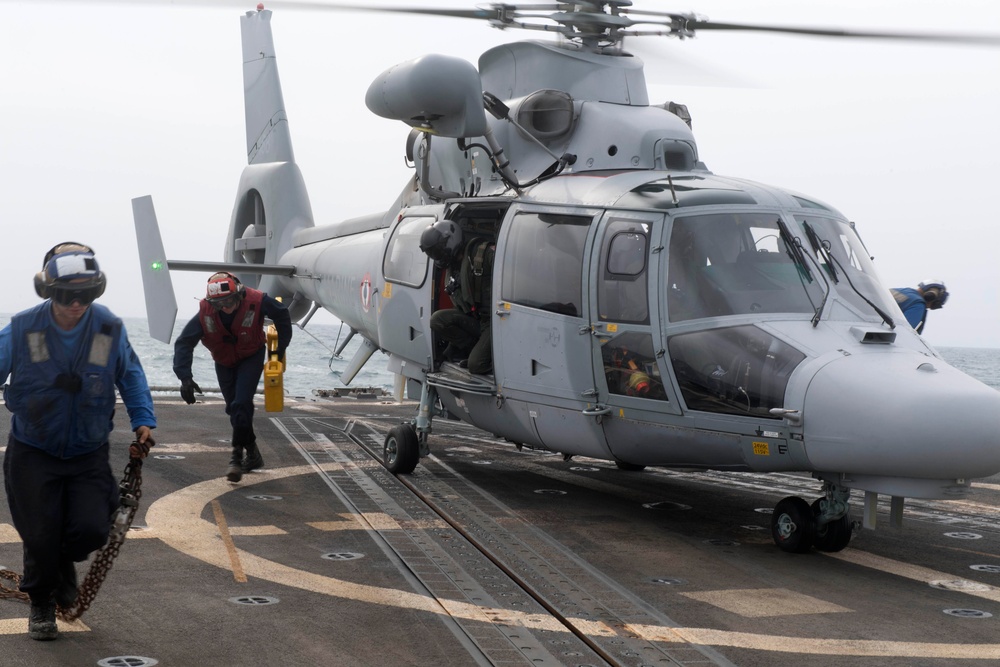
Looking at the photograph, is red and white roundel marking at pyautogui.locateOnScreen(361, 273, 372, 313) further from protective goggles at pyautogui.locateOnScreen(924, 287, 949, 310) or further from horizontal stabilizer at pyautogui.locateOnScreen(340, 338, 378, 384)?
protective goggles at pyautogui.locateOnScreen(924, 287, 949, 310)

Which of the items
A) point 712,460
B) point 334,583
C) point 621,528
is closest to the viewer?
point 334,583

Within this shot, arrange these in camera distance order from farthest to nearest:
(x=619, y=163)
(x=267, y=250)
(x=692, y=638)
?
(x=267, y=250)
(x=619, y=163)
(x=692, y=638)

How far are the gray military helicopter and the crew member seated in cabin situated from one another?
8 cm

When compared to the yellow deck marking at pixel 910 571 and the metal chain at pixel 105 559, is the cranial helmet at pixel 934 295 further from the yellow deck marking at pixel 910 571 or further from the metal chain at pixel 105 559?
the metal chain at pixel 105 559

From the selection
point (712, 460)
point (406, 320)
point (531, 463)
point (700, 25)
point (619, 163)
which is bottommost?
point (531, 463)

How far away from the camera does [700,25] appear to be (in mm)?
8906

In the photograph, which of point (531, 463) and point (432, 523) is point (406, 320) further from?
point (432, 523)

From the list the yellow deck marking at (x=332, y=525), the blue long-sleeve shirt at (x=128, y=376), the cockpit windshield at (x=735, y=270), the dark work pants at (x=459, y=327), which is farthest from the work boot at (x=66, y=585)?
the dark work pants at (x=459, y=327)

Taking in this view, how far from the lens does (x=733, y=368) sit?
22.2 ft

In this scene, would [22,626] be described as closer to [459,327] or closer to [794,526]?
[794,526]

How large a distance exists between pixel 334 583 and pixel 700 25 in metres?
5.50

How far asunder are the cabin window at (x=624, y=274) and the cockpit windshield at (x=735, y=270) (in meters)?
0.21

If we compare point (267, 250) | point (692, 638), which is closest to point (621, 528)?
point (692, 638)

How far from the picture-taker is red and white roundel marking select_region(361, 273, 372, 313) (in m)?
11.0
